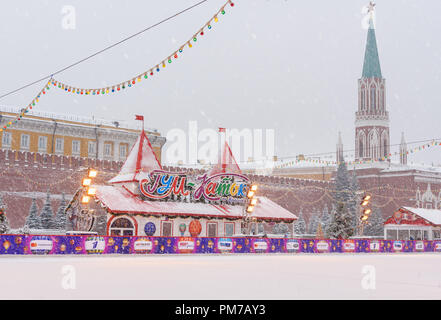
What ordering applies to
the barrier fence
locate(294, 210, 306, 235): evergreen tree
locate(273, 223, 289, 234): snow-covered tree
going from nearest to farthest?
the barrier fence < locate(273, 223, 289, 234): snow-covered tree < locate(294, 210, 306, 235): evergreen tree

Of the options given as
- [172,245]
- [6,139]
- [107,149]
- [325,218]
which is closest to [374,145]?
[325,218]

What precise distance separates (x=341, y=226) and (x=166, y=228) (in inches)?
678

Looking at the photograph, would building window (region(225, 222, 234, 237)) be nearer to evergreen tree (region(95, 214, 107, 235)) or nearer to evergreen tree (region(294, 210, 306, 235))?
evergreen tree (region(95, 214, 107, 235))

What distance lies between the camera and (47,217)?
41375 millimetres

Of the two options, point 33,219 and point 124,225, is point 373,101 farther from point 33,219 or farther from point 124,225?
point 124,225

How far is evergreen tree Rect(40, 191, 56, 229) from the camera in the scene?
1619 inches

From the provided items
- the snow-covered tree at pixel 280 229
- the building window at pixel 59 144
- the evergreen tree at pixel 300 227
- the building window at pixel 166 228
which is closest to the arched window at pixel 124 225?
the building window at pixel 166 228

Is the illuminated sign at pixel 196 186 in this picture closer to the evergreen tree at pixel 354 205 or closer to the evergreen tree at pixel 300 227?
the evergreen tree at pixel 300 227

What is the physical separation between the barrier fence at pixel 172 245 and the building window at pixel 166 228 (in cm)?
463

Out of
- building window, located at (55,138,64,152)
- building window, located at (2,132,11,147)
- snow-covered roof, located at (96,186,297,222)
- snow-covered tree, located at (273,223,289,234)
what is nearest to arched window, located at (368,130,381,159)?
snow-covered tree, located at (273,223,289,234)

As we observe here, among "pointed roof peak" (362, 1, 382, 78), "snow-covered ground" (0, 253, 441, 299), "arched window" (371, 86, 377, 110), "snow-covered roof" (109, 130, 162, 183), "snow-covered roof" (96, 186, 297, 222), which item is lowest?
"snow-covered ground" (0, 253, 441, 299)

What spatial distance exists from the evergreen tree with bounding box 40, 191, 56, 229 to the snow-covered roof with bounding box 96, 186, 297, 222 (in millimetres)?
8294

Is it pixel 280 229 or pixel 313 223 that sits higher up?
pixel 313 223

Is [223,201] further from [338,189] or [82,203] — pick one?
[338,189]
